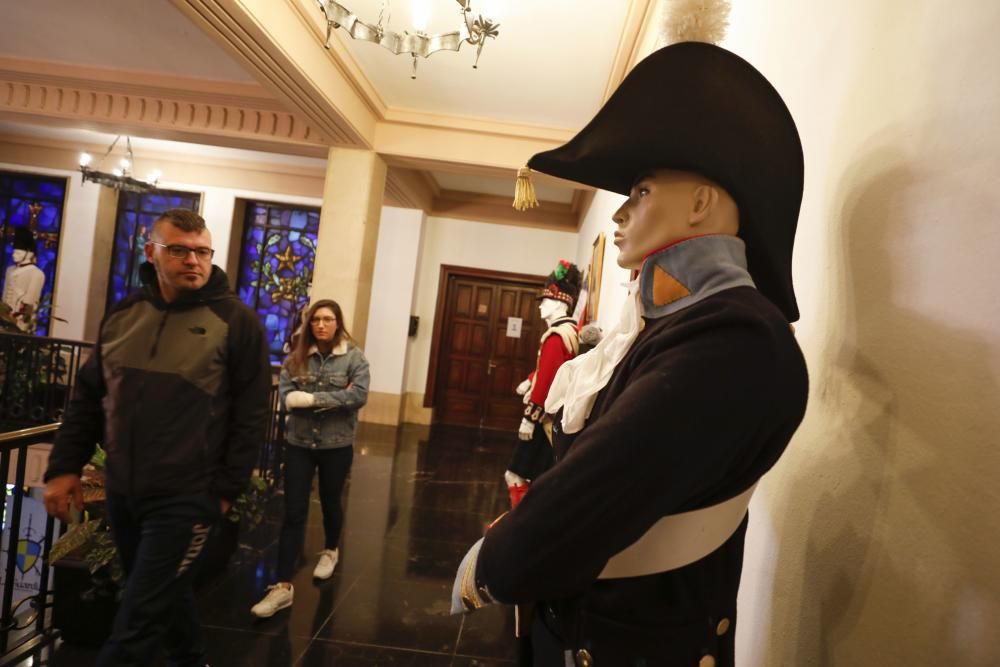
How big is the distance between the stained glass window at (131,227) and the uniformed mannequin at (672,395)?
891cm

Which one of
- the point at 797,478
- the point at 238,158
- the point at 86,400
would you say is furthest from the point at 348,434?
the point at 238,158

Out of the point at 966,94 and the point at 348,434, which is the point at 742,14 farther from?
the point at 348,434

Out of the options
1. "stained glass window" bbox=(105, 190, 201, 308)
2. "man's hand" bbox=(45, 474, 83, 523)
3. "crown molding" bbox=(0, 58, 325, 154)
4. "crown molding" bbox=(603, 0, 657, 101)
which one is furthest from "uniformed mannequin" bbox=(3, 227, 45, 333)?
"crown molding" bbox=(603, 0, 657, 101)

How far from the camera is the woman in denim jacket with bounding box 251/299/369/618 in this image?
9.01 feet

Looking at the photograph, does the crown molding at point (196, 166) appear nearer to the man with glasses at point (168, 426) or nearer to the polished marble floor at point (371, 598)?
the polished marble floor at point (371, 598)

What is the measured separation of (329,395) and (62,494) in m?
1.20

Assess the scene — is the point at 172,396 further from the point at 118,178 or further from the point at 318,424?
the point at 118,178

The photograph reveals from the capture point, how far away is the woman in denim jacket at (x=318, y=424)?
275cm

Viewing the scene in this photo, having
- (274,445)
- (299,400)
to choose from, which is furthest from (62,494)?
(274,445)

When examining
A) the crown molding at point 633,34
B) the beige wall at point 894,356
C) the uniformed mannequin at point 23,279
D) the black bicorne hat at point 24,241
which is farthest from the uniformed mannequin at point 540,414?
the black bicorne hat at point 24,241

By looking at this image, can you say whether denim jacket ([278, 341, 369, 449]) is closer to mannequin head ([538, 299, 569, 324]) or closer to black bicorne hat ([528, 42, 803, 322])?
mannequin head ([538, 299, 569, 324])

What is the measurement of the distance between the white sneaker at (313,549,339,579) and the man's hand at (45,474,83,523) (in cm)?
149

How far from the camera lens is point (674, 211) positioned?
0.88 metres

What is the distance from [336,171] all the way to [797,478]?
4.86 metres
